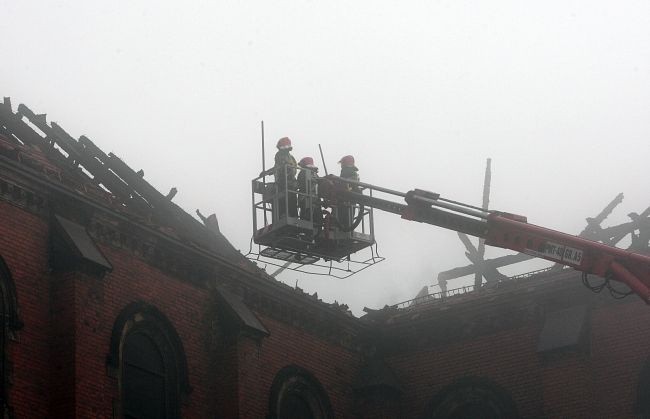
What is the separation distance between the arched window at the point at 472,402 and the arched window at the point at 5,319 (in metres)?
10.5

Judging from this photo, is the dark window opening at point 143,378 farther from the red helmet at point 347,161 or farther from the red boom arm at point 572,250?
the red boom arm at point 572,250

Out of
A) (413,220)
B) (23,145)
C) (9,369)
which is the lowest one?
(9,369)

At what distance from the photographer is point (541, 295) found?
25188mm

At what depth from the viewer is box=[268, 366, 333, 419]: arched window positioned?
23.8m

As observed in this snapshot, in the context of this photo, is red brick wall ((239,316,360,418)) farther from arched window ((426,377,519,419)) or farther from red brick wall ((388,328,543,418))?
arched window ((426,377,519,419))

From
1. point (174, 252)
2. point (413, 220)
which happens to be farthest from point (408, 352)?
point (413, 220)

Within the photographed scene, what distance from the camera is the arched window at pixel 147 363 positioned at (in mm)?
20328

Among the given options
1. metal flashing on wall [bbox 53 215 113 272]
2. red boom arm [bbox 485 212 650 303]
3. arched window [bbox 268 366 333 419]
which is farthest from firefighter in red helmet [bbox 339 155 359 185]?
arched window [bbox 268 366 333 419]

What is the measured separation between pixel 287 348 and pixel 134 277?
4.55 metres

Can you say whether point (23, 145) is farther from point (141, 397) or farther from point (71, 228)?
point (141, 397)

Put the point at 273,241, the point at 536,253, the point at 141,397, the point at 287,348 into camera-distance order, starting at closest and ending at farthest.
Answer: the point at 536,253 → the point at 273,241 → the point at 141,397 → the point at 287,348

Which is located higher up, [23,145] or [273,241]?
[23,145]

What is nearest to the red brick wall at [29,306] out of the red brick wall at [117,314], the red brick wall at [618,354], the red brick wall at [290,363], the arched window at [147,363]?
the red brick wall at [117,314]

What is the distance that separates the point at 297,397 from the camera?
81.0 ft
